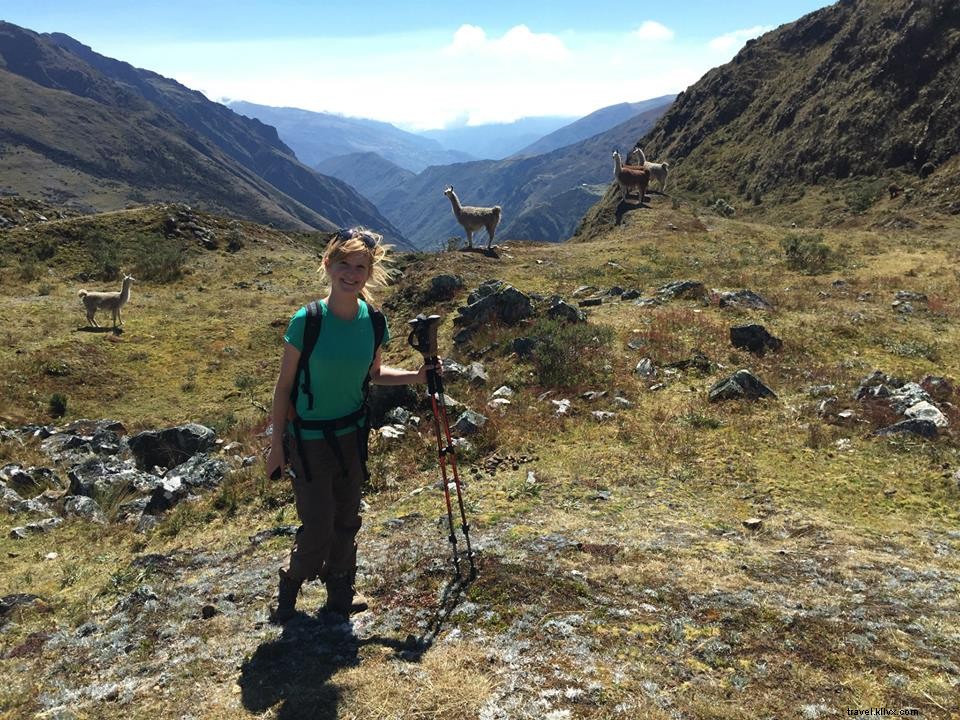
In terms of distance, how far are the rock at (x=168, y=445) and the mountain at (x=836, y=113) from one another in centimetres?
4726

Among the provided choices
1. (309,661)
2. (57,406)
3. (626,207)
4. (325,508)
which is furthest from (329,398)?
(626,207)

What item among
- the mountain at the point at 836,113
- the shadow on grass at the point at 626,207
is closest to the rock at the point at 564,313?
the shadow on grass at the point at 626,207

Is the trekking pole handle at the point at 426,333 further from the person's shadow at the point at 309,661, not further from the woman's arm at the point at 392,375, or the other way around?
the person's shadow at the point at 309,661

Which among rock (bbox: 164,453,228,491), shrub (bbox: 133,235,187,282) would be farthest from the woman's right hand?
shrub (bbox: 133,235,187,282)

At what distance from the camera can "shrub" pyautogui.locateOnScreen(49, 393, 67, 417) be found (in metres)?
17.2

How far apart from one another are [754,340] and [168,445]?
14211mm

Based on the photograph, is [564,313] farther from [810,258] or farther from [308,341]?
[810,258]

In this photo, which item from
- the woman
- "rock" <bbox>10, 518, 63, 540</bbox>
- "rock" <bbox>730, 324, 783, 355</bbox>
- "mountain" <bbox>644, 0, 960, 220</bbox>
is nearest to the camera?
the woman

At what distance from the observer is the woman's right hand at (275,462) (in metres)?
5.26

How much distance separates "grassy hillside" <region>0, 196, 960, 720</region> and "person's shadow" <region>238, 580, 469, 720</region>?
0.02 metres

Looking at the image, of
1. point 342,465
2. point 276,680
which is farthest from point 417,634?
point 342,465

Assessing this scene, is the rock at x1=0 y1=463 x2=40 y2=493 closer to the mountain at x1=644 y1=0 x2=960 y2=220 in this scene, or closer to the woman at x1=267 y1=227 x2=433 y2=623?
the woman at x1=267 y1=227 x2=433 y2=623

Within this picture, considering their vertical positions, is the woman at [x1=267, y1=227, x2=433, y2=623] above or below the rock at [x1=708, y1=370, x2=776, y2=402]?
above

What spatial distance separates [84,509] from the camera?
1000 cm
